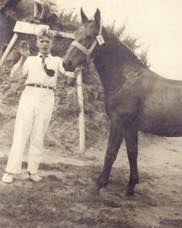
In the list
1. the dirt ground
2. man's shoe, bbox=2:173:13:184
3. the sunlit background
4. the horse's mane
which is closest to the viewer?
the dirt ground

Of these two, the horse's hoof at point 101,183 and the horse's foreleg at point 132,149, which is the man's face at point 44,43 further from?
the horse's hoof at point 101,183

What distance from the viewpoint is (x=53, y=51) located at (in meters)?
4.99

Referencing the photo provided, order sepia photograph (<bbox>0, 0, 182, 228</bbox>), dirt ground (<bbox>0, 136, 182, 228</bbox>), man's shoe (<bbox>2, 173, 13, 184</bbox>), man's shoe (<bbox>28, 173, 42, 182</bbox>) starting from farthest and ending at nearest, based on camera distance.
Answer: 1. man's shoe (<bbox>28, 173, 42, 182</bbox>)
2. man's shoe (<bbox>2, 173, 13, 184</bbox>)
3. sepia photograph (<bbox>0, 0, 182, 228</bbox>)
4. dirt ground (<bbox>0, 136, 182, 228</bbox>)

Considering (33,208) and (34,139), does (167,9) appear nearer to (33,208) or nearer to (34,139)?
(34,139)

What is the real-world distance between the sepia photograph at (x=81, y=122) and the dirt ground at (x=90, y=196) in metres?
0.01

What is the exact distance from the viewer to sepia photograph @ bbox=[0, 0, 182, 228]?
10.3 ft

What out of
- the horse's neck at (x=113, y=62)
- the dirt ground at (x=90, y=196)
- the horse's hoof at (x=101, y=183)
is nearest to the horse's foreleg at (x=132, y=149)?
the dirt ground at (x=90, y=196)

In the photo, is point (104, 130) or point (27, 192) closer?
point (27, 192)

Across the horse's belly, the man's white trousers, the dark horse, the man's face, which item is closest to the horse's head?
the dark horse

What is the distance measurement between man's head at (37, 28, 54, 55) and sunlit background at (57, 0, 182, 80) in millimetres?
980

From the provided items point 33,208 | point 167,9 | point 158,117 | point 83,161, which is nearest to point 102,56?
point 158,117

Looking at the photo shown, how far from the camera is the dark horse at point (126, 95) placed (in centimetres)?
357

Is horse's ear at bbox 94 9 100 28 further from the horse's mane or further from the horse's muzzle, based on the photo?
the horse's muzzle

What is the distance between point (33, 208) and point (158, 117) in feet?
5.27
